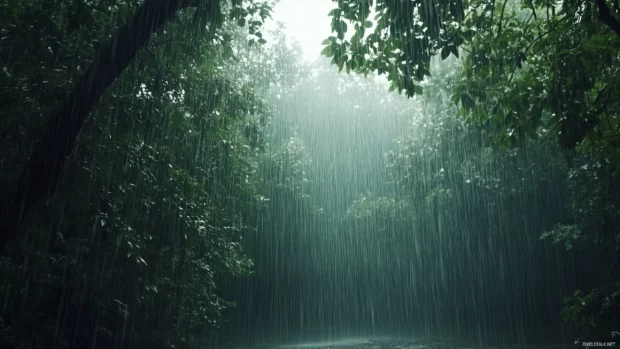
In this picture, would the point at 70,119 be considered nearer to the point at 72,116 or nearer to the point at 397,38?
the point at 72,116

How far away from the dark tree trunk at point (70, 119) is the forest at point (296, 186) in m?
0.02

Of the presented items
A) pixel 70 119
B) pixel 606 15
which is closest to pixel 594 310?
pixel 606 15

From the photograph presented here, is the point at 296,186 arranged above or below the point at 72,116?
above

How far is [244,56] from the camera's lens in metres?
16.0

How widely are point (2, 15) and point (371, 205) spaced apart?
54.6 feet

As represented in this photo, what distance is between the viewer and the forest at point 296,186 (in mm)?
3994

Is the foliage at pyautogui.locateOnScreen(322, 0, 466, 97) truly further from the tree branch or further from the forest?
the tree branch

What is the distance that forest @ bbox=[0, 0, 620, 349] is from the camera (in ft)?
13.1

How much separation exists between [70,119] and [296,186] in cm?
1739

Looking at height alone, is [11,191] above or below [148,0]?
below

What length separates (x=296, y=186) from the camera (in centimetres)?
2062

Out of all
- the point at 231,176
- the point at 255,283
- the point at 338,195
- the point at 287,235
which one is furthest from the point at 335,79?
the point at 231,176

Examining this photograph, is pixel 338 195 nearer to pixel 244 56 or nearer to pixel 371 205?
pixel 371 205

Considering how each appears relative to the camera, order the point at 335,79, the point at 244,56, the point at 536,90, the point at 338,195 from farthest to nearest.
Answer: the point at 335,79
the point at 338,195
the point at 244,56
the point at 536,90
